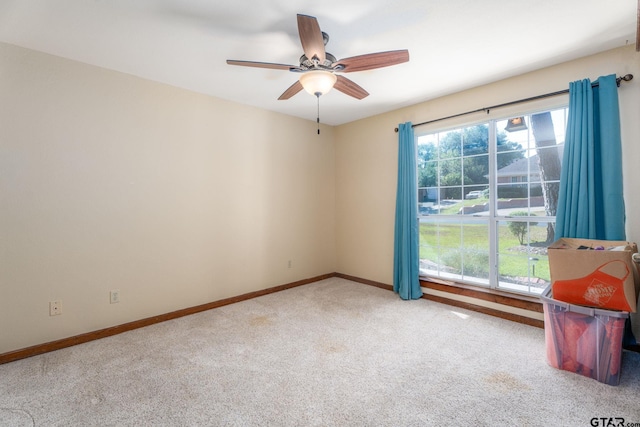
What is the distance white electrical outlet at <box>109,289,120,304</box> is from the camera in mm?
2680

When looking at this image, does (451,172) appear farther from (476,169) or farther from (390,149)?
(390,149)

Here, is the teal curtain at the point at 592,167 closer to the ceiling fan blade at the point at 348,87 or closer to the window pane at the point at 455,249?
the window pane at the point at 455,249

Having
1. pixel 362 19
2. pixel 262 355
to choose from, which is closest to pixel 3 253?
pixel 262 355

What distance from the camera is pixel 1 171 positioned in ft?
7.23

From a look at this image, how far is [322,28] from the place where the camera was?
2078 millimetres

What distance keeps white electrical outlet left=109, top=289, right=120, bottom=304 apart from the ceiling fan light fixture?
255cm

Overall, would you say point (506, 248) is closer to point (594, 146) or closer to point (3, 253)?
point (594, 146)

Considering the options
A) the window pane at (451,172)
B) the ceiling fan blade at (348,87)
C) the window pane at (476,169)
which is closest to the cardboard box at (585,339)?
the window pane at (476,169)

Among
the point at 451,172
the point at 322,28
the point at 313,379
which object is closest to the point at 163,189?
the point at 322,28

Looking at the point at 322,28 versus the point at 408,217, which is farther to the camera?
the point at 408,217

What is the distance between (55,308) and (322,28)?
3125 mm

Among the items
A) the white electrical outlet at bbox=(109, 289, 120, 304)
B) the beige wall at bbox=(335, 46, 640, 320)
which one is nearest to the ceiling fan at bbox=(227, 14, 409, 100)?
the beige wall at bbox=(335, 46, 640, 320)

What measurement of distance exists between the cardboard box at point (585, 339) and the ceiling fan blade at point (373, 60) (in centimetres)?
204

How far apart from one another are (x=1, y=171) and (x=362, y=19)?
116 inches
